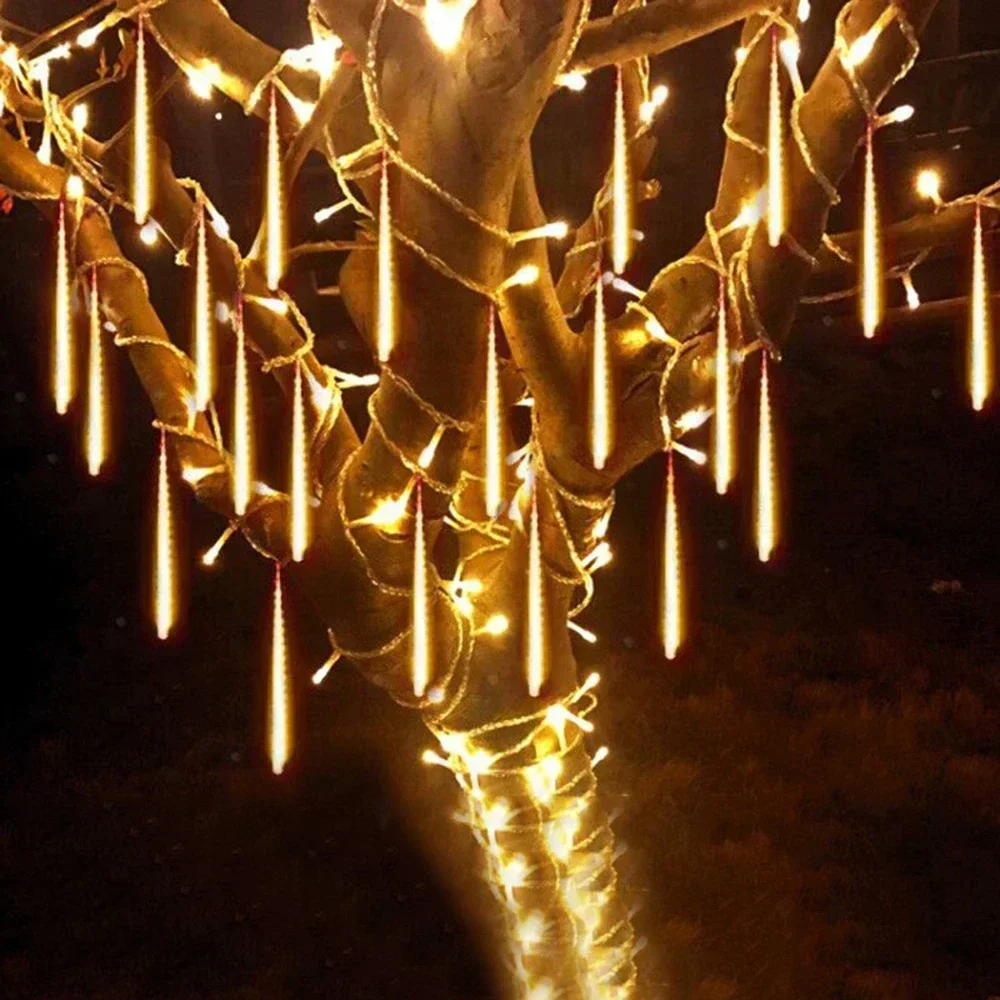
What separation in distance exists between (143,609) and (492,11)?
15.3 feet

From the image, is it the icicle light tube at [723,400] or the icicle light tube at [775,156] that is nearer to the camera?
the icicle light tube at [775,156]

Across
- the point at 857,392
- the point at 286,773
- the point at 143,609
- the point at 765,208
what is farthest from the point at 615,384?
the point at 857,392

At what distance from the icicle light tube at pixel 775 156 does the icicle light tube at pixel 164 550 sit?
1.05 meters

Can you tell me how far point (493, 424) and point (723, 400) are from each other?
0.34 metres

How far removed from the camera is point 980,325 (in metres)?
1.94

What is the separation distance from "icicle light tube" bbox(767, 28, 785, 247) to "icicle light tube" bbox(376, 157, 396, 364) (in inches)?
20.2

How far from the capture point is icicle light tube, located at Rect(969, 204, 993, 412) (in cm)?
193

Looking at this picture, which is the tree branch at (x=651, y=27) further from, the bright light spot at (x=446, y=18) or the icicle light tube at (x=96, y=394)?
the icicle light tube at (x=96, y=394)

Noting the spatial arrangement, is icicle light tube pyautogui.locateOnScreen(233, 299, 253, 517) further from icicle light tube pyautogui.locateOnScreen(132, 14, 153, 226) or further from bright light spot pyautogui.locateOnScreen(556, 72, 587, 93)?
bright light spot pyautogui.locateOnScreen(556, 72, 587, 93)

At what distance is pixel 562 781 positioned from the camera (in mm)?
2561

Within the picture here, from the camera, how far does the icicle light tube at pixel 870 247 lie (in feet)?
6.04

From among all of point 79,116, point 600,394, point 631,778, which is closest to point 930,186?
point 600,394

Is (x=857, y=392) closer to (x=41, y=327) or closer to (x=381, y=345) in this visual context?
(x=41, y=327)

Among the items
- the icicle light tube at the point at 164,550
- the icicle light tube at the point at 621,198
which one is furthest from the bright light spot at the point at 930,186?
the icicle light tube at the point at 164,550
